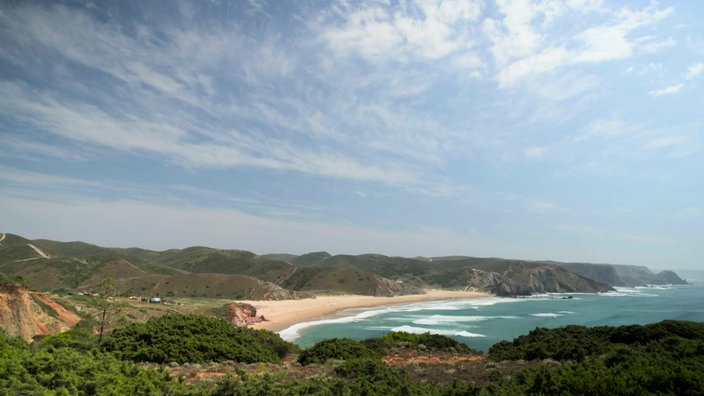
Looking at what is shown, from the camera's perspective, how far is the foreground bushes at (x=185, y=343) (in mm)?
16828

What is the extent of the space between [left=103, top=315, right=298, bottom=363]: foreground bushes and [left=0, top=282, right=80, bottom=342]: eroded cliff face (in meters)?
14.8

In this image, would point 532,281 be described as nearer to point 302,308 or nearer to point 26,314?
point 302,308

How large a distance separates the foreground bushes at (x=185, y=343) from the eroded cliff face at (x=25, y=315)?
14.8 metres

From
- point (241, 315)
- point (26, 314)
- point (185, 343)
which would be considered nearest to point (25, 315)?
point (26, 314)

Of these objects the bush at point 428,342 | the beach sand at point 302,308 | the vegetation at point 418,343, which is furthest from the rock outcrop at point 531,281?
the vegetation at point 418,343

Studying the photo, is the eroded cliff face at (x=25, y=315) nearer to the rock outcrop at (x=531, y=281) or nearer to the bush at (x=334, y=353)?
the bush at (x=334, y=353)

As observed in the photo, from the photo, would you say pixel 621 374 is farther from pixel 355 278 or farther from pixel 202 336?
pixel 355 278

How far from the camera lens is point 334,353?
18844 millimetres

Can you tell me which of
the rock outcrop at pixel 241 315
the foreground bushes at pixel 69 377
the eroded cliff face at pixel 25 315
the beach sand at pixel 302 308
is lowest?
the beach sand at pixel 302 308

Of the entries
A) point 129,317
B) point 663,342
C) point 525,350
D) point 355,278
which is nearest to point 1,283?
point 129,317

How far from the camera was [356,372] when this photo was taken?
1277 cm

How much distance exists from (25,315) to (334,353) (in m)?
27.1

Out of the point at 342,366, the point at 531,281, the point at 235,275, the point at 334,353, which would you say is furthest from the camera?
the point at 531,281

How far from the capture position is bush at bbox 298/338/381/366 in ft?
60.4
